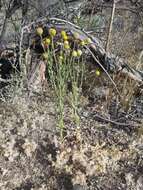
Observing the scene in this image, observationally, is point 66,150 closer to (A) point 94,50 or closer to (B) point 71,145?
Result: (B) point 71,145

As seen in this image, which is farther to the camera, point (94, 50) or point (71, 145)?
point (94, 50)

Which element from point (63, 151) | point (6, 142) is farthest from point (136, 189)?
point (6, 142)

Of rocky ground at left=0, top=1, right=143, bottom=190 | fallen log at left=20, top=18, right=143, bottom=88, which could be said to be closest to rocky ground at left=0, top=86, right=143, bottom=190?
rocky ground at left=0, top=1, right=143, bottom=190

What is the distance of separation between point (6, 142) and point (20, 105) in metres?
0.40

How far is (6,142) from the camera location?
328 centimetres

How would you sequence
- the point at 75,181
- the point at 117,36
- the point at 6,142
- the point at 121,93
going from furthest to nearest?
the point at 117,36
the point at 121,93
the point at 6,142
the point at 75,181

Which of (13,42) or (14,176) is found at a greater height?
(13,42)

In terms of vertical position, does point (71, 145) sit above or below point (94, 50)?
below

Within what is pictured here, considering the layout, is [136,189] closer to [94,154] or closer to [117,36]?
[94,154]

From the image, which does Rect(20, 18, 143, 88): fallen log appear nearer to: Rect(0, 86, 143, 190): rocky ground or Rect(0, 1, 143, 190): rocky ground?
Rect(0, 1, 143, 190): rocky ground

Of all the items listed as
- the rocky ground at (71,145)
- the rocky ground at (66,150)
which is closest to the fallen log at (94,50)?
the rocky ground at (71,145)

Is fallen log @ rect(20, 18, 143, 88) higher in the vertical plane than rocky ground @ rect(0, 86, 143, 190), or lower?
higher

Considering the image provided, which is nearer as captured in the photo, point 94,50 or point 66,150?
point 66,150

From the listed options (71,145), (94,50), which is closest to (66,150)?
(71,145)
